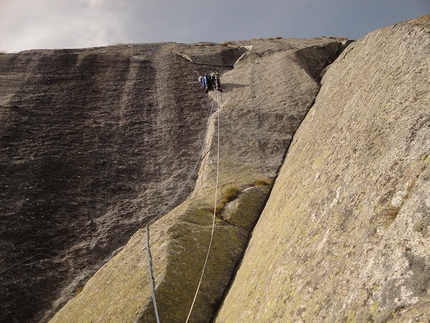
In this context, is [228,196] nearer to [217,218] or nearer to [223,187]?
[223,187]

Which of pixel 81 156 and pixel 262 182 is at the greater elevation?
pixel 81 156

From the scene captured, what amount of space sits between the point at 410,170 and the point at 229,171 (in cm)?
731

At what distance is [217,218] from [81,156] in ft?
19.4

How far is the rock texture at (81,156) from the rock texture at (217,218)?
1097 millimetres

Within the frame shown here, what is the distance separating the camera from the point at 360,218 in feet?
15.8

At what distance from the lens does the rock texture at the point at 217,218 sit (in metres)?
7.08

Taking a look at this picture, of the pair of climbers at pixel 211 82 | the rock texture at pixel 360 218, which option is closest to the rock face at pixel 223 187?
the rock texture at pixel 360 218

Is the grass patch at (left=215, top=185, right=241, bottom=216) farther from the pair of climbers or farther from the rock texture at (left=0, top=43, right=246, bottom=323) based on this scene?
the pair of climbers

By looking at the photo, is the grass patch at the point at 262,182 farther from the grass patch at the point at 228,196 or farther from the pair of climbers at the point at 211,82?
the pair of climbers at the point at 211,82

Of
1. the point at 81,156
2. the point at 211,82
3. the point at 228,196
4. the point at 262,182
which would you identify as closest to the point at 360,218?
the point at 228,196

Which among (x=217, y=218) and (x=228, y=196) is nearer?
(x=217, y=218)

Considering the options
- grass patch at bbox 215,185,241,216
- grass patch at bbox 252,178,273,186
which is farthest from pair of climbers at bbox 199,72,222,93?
grass patch at bbox 215,185,241,216

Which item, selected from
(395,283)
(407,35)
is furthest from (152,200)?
(395,283)

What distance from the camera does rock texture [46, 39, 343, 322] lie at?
23.2ft
